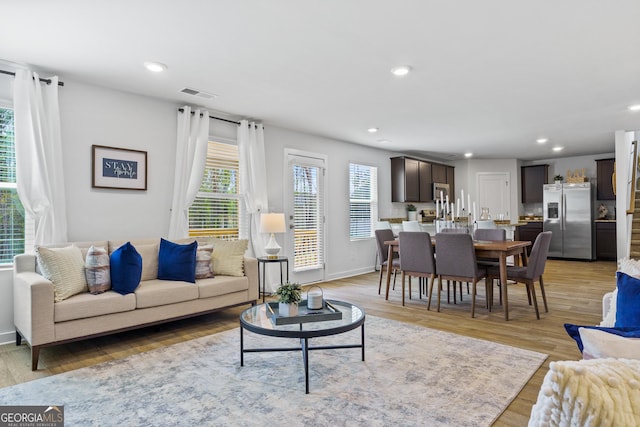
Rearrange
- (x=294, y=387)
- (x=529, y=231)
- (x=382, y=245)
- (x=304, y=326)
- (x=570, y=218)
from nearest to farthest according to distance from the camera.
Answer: (x=294, y=387) → (x=304, y=326) → (x=382, y=245) → (x=570, y=218) → (x=529, y=231)

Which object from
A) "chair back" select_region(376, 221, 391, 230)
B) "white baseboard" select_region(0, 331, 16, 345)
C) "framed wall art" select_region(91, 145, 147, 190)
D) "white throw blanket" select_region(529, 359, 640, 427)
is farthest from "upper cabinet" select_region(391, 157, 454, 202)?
"white throw blanket" select_region(529, 359, 640, 427)

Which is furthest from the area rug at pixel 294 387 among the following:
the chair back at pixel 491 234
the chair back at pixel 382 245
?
the chair back at pixel 491 234

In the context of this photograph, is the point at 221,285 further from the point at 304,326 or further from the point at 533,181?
the point at 533,181

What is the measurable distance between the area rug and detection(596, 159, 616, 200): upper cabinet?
7.47 m

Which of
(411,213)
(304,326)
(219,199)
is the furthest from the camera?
(411,213)

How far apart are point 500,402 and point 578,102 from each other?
4.05 meters

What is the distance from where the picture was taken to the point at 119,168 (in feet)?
13.3

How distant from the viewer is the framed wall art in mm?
3912

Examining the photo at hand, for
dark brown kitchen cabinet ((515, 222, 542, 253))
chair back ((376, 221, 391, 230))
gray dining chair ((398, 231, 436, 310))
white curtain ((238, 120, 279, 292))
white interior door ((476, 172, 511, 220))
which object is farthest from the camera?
white interior door ((476, 172, 511, 220))

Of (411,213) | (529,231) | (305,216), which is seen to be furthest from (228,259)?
(529,231)

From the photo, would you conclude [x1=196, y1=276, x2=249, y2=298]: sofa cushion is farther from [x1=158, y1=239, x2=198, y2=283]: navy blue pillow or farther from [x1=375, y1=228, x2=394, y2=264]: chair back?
[x1=375, y1=228, x2=394, y2=264]: chair back

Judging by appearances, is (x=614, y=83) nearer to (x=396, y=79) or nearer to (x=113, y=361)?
(x=396, y=79)
